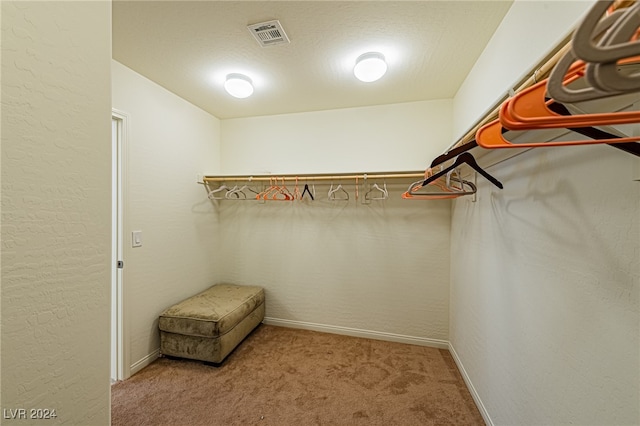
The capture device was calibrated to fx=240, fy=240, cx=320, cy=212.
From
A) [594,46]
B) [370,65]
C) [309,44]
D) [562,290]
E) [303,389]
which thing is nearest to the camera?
[594,46]

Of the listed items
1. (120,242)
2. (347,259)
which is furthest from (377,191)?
(120,242)

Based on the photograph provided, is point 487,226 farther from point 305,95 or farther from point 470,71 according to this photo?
point 305,95

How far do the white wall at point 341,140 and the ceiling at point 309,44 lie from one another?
229mm

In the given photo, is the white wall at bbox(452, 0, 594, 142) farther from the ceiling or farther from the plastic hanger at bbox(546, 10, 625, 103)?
the plastic hanger at bbox(546, 10, 625, 103)

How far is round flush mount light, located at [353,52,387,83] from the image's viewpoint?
1.73 meters

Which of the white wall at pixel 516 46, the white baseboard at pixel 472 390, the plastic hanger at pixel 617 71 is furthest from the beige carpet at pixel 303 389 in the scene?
the plastic hanger at pixel 617 71

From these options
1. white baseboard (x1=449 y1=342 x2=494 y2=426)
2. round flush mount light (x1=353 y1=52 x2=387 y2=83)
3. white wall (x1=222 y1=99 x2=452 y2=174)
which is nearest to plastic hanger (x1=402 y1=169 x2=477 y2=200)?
white wall (x1=222 y1=99 x2=452 y2=174)

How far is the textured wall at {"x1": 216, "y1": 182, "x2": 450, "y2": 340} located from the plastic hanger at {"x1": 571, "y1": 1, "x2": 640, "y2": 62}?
227cm

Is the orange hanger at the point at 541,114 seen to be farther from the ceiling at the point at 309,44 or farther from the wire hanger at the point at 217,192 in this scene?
the wire hanger at the point at 217,192

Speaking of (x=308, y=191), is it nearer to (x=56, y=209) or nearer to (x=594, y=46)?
(x=56, y=209)

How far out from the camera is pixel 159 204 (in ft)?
7.43

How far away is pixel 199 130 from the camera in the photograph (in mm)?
2752

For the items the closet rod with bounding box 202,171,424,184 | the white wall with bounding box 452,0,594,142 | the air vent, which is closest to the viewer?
the white wall with bounding box 452,0,594,142

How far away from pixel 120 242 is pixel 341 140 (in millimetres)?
2282
